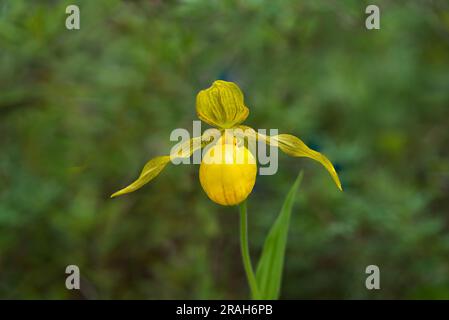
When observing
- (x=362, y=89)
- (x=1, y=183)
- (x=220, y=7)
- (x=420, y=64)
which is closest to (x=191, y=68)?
(x=220, y=7)

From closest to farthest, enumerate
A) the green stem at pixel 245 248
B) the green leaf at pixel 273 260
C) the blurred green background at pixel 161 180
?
the green stem at pixel 245 248
the green leaf at pixel 273 260
the blurred green background at pixel 161 180

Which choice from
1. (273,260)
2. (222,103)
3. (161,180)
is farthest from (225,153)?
(161,180)

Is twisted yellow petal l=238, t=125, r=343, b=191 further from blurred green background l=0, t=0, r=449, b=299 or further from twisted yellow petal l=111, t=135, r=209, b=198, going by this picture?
blurred green background l=0, t=0, r=449, b=299

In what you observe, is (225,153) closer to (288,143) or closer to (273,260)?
(288,143)

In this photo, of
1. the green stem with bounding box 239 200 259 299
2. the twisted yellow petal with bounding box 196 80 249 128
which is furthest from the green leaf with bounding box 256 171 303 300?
the twisted yellow petal with bounding box 196 80 249 128

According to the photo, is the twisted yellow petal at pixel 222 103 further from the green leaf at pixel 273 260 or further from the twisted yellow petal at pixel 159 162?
the green leaf at pixel 273 260

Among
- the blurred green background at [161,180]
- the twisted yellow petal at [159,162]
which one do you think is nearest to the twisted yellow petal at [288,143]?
the twisted yellow petal at [159,162]
